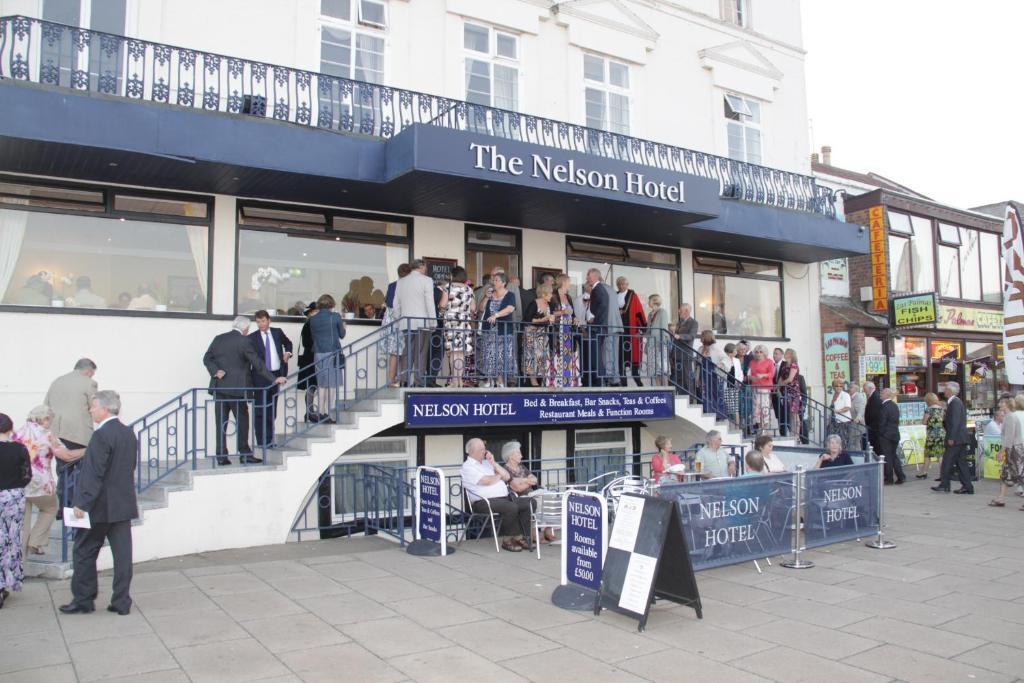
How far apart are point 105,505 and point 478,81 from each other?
9.49 metres

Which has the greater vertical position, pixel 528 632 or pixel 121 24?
pixel 121 24

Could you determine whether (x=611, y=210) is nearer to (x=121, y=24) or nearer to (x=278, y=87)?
(x=278, y=87)

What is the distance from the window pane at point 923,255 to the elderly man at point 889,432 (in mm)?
5542

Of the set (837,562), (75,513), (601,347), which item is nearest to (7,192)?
(75,513)

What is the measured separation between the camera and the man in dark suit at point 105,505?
6.30 m

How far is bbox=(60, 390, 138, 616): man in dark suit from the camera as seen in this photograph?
630cm

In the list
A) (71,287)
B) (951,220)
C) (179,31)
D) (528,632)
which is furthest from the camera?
(951,220)

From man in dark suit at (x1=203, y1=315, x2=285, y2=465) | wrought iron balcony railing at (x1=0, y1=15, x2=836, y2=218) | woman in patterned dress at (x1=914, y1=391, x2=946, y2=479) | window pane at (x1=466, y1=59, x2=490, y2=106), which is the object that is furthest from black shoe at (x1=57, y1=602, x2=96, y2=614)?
woman in patterned dress at (x1=914, y1=391, x2=946, y2=479)

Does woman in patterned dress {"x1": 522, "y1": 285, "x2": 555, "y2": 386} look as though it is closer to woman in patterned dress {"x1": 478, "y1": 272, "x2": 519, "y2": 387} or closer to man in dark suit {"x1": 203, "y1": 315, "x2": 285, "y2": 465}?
woman in patterned dress {"x1": 478, "y1": 272, "x2": 519, "y2": 387}

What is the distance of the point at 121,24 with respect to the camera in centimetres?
1054

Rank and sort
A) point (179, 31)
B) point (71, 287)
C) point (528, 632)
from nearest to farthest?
1. point (528, 632)
2. point (71, 287)
3. point (179, 31)

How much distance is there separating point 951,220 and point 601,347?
13075 millimetres

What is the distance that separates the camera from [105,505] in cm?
634

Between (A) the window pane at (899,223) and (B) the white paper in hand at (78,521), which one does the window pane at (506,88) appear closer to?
(B) the white paper in hand at (78,521)
